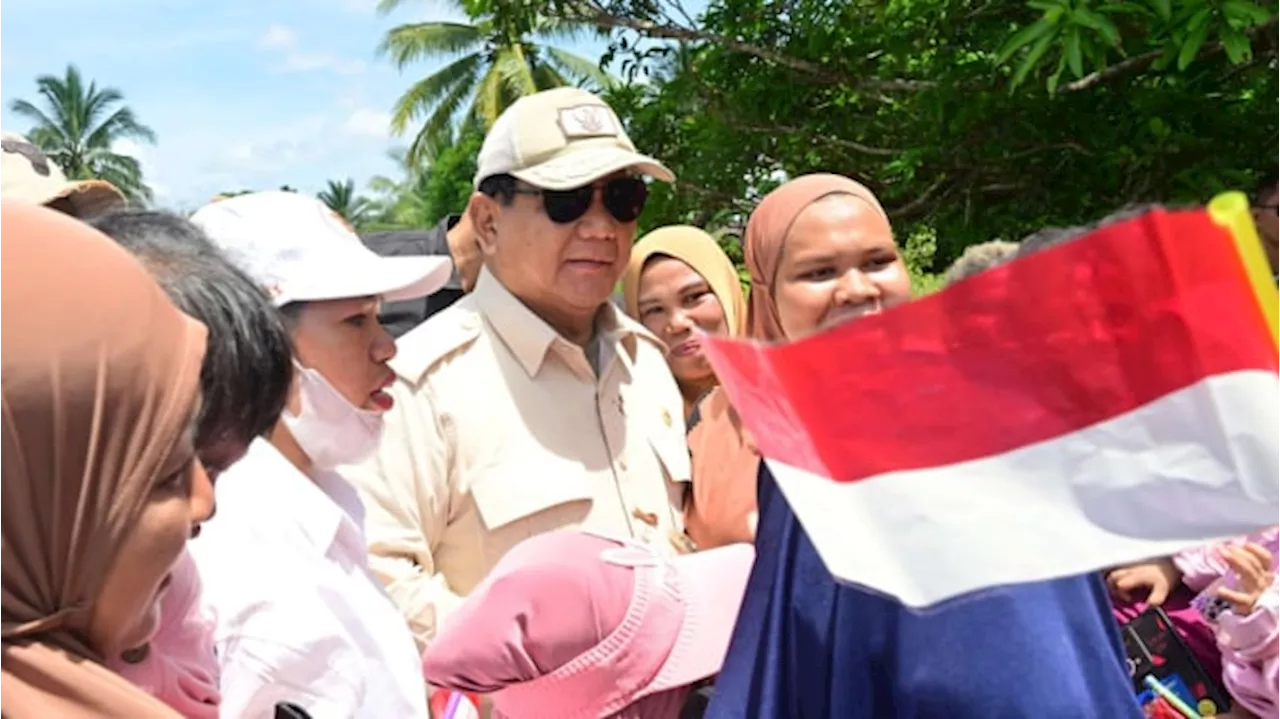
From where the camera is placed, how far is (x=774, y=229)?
7.98 ft

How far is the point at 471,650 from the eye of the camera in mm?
1797

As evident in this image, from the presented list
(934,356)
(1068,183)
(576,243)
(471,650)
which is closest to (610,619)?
(471,650)

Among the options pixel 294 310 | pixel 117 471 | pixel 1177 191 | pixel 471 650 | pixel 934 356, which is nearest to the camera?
pixel 117 471

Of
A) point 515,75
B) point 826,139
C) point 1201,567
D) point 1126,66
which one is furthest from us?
point 515,75

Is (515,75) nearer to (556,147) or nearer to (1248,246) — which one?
(556,147)

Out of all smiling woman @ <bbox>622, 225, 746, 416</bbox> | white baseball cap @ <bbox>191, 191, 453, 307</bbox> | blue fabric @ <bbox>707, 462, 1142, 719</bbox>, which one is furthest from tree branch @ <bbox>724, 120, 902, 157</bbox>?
blue fabric @ <bbox>707, 462, 1142, 719</bbox>

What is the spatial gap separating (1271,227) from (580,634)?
292cm

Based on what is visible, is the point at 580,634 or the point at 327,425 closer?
the point at 580,634

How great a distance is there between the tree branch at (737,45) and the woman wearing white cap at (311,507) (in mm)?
4108

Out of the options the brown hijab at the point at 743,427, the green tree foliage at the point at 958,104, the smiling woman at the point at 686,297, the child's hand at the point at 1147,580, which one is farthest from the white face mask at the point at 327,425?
the green tree foliage at the point at 958,104

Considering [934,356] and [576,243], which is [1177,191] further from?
[934,356]

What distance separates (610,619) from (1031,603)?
0.63m

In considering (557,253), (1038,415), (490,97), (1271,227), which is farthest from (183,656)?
(490,97)

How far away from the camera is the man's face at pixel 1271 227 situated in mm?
3818
